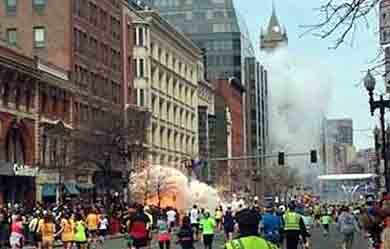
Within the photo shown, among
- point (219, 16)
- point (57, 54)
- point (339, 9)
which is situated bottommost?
point (339, 9)

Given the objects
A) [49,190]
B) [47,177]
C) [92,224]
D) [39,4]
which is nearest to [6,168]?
[47,177]

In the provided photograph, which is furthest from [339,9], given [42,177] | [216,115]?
[216,115]

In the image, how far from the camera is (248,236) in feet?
31.4

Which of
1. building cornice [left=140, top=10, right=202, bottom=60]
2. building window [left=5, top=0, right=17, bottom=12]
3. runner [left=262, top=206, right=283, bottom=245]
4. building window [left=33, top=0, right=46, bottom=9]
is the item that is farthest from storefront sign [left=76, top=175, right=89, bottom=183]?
runner [left=262, top=206, right=283, bottom=245]

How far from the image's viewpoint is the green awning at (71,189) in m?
70.2

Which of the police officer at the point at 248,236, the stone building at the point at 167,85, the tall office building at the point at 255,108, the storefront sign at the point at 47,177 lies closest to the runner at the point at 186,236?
the police officer at the point at 248,236

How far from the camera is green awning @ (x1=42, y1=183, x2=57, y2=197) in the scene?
6719 centimetres

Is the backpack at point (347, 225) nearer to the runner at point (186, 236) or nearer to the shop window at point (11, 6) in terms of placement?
the runner at point (186, 236)

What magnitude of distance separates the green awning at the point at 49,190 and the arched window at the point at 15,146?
129 inches

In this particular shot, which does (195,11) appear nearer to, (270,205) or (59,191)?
(59,191)

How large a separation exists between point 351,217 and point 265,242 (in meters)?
21.8

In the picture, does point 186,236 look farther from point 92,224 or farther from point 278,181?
point 278,181

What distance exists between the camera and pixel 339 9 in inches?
449

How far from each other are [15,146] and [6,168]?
4.61 metres
